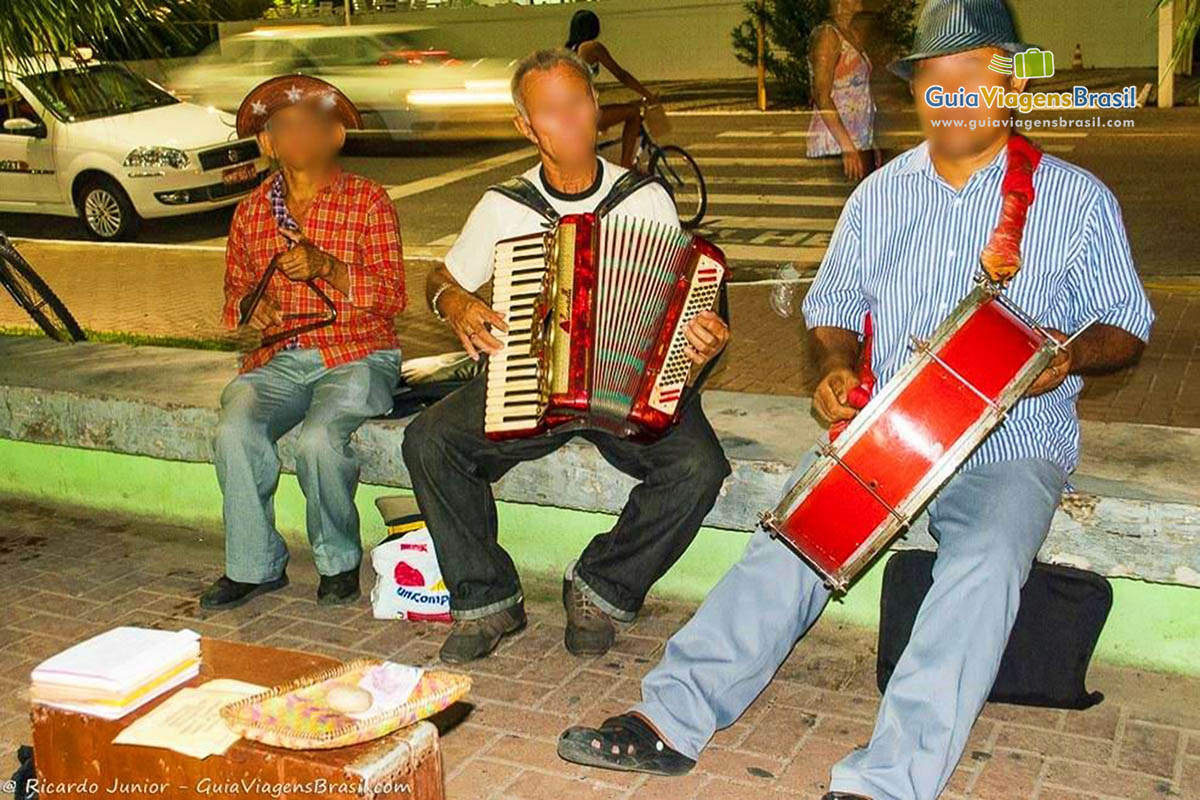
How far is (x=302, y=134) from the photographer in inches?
175

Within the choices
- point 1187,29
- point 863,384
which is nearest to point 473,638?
point 863,384

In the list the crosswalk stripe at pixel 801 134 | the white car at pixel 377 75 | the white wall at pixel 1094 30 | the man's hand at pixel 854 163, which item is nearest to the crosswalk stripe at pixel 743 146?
the crosswalk stripe at pixel 801 134

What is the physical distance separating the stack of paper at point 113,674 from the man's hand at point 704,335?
1.49m

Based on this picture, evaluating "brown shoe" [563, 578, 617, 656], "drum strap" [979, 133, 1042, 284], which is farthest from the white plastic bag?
"drum strap" [979, 133, 1042, 284]

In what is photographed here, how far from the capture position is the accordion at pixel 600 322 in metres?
3.71

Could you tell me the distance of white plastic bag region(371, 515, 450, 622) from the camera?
425 centimetres

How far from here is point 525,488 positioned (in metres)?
4.25

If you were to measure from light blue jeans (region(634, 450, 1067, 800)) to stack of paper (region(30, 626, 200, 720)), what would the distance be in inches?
44.4

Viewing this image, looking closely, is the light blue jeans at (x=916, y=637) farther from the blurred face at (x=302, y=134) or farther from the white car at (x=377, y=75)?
the white car at (x=377, y=75)

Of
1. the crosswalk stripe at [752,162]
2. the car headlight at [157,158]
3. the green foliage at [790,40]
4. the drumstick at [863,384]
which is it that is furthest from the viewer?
the green foliage at [790,40]

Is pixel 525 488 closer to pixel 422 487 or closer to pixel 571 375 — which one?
pixel 422 487

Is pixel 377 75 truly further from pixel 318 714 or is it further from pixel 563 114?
pixel 318 714

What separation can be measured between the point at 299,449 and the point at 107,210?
336 inches

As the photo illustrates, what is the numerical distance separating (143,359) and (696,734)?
9.95ft
